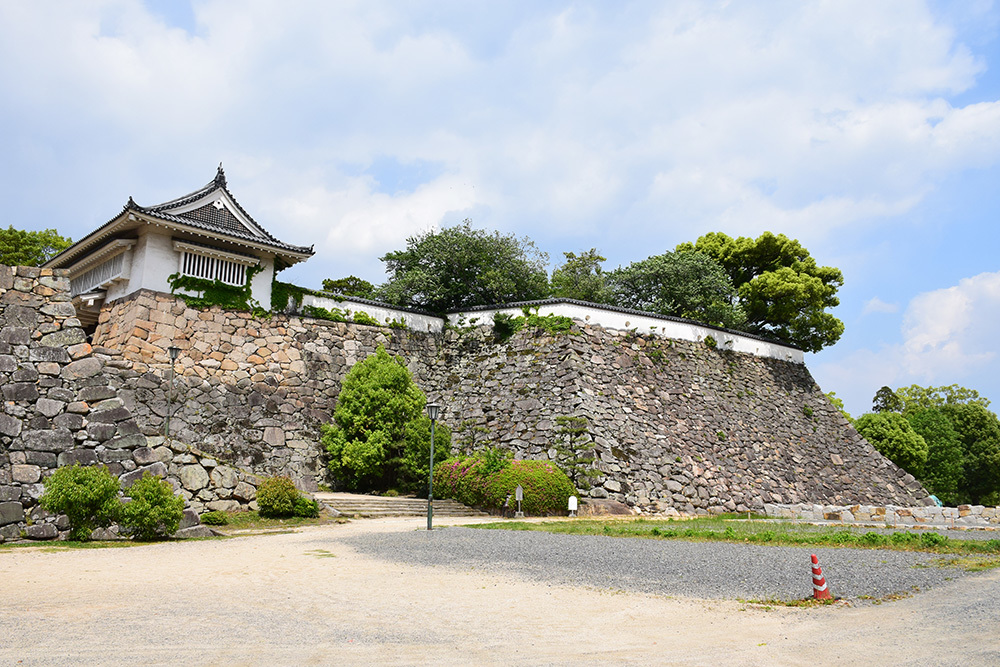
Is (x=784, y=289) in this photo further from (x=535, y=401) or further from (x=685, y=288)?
(x=535, y=401)

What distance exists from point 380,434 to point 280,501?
5.70 metres

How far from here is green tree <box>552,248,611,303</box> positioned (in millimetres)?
33094

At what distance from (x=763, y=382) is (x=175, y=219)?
22598 mm

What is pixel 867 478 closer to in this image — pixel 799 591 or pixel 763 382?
pixel 763 382

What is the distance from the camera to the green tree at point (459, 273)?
27625 mm

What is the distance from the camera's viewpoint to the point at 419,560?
32.0ft

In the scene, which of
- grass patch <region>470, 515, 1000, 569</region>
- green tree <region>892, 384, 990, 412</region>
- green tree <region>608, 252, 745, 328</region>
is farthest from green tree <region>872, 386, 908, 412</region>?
grass patch <region>470, 515, 1000, 569</region>

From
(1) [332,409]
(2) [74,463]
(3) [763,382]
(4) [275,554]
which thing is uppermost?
(3) [763,382]

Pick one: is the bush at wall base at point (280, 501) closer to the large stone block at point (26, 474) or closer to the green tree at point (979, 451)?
the large stone block at point (26, 474)

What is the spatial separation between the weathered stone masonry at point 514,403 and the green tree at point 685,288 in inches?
108

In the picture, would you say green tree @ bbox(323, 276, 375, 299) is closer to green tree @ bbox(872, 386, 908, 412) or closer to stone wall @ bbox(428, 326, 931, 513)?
stone wall @ bbox(428, 326, 931, 513)

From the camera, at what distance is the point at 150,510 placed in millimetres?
11242

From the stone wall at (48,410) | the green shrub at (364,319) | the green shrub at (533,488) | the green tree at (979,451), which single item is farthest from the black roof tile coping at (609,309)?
the green tree at (979,451)

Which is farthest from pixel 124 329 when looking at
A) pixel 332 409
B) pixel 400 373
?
pixel 400 373
